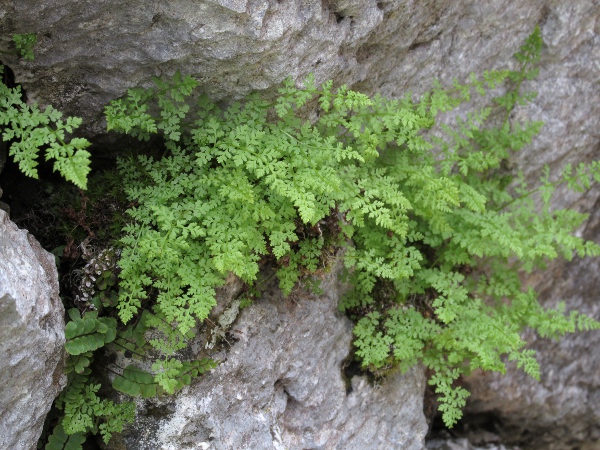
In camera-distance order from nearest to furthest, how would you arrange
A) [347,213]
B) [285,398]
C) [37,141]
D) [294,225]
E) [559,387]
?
1. [37,141]
2. [294,225]
3. [347,213]
4. [285,398]
5. [559,387]

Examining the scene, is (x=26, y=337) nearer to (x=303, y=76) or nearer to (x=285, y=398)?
(x=285, y=398)

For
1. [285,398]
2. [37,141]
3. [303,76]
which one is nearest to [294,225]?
[303,76]

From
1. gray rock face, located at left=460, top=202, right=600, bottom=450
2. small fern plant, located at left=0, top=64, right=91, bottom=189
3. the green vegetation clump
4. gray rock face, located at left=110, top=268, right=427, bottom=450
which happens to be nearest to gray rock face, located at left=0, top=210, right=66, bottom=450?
the green vegetation clump

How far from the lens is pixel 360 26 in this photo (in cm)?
459

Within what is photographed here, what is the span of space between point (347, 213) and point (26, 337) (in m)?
2.34

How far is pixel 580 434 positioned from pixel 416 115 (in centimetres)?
530

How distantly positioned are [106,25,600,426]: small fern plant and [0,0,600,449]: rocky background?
0.23m

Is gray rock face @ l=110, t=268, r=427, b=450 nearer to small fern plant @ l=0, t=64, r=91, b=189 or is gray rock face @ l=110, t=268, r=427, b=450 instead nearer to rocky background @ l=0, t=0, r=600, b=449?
rocky background @ l=0, t=0, r=600, b=449

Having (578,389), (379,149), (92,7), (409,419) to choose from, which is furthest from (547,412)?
Answer: (92,7)

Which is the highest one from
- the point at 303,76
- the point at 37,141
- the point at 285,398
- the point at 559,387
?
the point at 303,76

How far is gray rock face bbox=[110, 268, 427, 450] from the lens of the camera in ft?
15.3

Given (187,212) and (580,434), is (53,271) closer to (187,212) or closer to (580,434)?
(187,212)

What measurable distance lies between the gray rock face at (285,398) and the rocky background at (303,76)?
11 millimetres

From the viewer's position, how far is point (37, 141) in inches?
150
